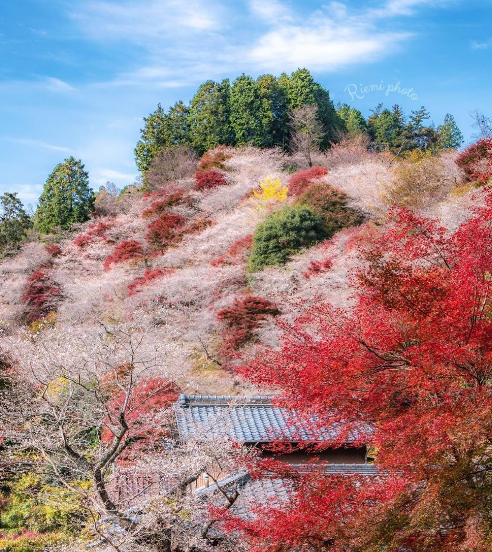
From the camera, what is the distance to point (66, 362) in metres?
10.7

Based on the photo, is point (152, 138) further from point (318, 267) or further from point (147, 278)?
point (318, 267)

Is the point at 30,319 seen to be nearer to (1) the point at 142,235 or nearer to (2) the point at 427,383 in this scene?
(1) the point at 142,235

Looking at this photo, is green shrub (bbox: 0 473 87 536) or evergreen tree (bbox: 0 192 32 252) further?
evergreen tree (bbox: 0 192 32 252)

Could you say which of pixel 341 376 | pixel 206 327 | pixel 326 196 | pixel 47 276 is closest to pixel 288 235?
pixel 326 196

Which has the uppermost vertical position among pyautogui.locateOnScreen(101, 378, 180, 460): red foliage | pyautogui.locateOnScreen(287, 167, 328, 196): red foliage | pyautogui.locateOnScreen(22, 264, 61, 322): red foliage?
pyautogui.locateOnScreen(287, 167, 328, 196): red foliage

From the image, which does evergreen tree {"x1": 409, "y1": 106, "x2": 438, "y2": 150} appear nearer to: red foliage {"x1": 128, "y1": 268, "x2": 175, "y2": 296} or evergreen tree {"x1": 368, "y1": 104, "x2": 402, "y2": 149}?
evergreen tree {"x1": 368, "y1": 104, "x2": 402, "y2": 149}

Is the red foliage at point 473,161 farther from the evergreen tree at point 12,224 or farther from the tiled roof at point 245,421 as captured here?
the evergreen tree at point 12,224

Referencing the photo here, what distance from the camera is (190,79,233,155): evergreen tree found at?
37.2 m

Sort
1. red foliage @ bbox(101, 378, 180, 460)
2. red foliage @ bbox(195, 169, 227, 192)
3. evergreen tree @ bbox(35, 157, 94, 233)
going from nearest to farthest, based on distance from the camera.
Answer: red foliage @ bbox(101, 378, 180, 460)
red foliage @ bbox(195, 169, 227, 192)
evergreen tree @ bbox(35, 157, 94, 233)

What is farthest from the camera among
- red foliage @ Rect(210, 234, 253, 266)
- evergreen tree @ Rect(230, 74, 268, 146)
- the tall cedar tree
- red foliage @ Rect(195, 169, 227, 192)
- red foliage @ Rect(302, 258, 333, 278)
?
evergreen tree @ Rect(230, 74, 268, 146)

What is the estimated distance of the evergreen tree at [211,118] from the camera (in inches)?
1464

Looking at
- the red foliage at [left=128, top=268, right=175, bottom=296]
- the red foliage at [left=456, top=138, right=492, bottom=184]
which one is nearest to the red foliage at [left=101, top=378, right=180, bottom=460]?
the red foliage at [left=128, top=268, right=175, bottom=296]

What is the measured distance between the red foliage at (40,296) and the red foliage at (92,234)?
3254 millimetres

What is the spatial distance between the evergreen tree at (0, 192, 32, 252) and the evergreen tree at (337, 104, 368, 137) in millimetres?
21723
